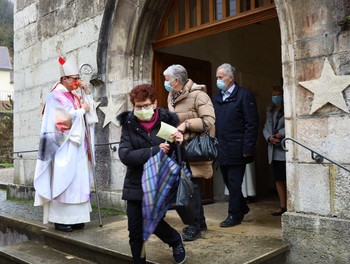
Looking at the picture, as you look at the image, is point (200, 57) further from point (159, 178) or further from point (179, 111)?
point (159, 178)

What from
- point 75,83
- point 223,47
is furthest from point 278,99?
point 75,83

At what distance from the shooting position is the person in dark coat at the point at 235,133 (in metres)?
4.09

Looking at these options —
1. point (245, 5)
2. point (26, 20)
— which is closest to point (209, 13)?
point (245, 5)

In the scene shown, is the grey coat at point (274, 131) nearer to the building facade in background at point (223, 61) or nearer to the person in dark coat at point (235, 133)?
the person in dark coat at point (235, 133)

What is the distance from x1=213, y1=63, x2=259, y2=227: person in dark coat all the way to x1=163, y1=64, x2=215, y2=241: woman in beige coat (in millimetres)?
473

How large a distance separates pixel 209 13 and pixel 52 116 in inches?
84.3

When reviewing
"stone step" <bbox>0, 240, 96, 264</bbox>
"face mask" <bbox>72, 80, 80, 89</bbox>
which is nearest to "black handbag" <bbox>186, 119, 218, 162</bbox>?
"stone step" <bbox>0, 240, 96, 264</bbox>

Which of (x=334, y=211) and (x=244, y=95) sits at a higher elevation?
(x=244, y=95)

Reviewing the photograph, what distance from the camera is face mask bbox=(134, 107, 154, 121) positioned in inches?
116

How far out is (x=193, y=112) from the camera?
3764 millimetres

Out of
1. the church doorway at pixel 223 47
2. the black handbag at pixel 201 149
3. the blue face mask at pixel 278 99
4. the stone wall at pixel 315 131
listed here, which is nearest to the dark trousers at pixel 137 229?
Answer: the black handbag at pixel 201 149

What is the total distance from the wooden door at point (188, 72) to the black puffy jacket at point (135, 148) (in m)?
2.38

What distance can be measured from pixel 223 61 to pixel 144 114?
Answer: 371 cm

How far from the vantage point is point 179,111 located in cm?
381
